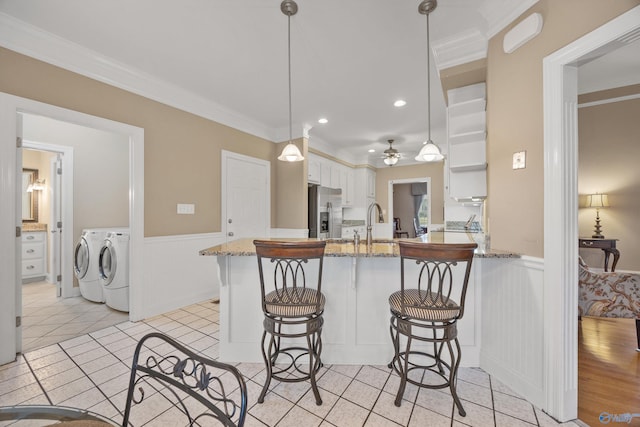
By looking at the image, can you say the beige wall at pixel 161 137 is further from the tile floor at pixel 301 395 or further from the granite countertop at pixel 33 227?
the granite countertop at pixel 33 227

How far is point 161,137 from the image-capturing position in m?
3.16

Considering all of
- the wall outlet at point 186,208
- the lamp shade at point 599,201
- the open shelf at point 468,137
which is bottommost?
the wall outlet at point 186,208

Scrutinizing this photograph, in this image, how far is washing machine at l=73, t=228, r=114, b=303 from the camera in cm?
346

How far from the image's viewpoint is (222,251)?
6.28 feet

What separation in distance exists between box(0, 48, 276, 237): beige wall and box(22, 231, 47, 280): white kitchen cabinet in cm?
301

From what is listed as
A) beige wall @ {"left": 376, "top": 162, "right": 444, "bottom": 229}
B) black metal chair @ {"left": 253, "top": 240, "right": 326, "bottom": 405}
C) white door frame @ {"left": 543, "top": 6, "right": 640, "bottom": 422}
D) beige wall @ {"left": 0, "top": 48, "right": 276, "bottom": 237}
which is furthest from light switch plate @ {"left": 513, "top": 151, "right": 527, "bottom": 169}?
beige wall @ {"left": 376, "top": 162, "right": 444, "bottom": 229}

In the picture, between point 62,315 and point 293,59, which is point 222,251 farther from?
point 62,315

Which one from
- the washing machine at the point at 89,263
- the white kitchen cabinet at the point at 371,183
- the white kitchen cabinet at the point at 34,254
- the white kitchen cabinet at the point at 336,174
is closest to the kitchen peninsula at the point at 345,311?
the washing machine at the point at 89,263

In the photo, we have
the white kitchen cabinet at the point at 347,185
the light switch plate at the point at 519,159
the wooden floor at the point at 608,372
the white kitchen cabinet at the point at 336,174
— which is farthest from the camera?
the white kitchen cabinet at the point at 347,185

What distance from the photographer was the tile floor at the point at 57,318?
255 centimetres

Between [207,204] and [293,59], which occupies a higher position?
[293,59]

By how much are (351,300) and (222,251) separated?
1.03 m

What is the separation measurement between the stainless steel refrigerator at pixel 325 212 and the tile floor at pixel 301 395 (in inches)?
119

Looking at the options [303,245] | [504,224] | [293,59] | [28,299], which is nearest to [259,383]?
[303,245]
